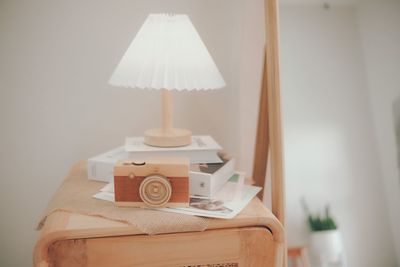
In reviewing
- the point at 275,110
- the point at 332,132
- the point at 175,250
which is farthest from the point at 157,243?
the point at 332,132

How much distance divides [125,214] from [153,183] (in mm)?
86

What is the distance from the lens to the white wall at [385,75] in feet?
3.46

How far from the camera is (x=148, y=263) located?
0.81 meters

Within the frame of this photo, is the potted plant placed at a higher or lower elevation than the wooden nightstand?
lower

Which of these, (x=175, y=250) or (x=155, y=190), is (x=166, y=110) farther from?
(x=175, y=250)

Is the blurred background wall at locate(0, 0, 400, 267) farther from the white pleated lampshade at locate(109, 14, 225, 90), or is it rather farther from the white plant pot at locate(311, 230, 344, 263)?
the white pleated lampshade at locate(109, 14, 225, 90)

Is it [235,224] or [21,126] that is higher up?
[21,126]

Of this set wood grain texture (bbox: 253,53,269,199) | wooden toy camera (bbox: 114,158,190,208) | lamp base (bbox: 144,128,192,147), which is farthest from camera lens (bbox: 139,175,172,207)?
wood grain texture (bbox: 253,53,269,199)

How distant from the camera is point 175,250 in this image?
0.81 m

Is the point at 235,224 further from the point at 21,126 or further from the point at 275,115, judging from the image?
the point at 21,126

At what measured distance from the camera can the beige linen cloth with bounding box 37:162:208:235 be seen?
2.62 feet

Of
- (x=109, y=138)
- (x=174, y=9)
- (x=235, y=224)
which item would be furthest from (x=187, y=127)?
(x=235, y=224)

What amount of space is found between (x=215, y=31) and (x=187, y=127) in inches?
13.5

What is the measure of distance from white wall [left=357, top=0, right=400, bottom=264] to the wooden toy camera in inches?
22.9
